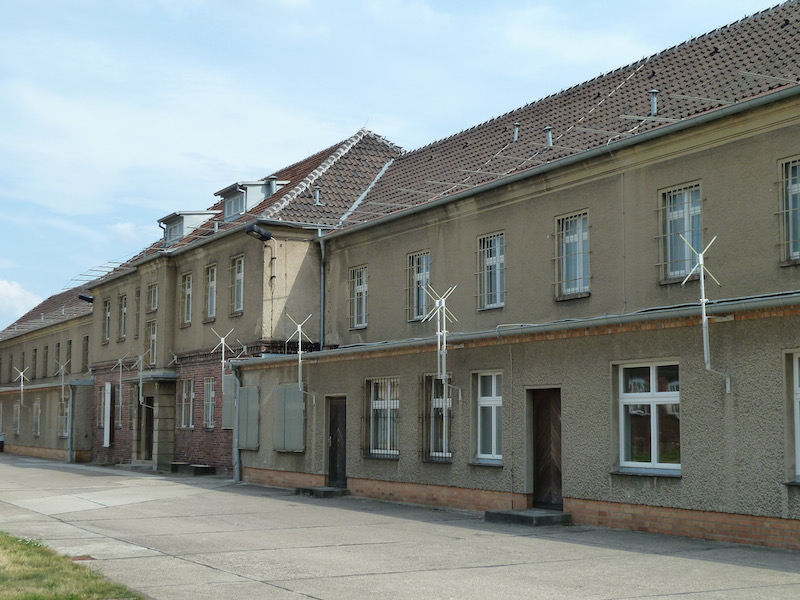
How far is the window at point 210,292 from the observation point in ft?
98.6

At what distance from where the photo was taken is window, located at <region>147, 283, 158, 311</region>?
33531 mm

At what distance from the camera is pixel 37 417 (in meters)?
47.4

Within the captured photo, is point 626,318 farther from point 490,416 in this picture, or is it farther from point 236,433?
point 236,433

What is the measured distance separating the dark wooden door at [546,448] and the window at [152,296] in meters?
19.1

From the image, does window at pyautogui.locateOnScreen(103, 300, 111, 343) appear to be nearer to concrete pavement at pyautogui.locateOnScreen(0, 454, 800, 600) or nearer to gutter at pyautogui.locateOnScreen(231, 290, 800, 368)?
gutter at pyautogui.locateOnScreen(231, 290, 800, 368)

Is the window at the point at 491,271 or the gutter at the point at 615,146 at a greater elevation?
the gutter at the point at 615,146

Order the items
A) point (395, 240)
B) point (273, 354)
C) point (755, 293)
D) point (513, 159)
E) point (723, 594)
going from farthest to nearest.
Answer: point (273, 354)
point (395, 240)
point (513, 159)
point (755, 293)
point (723, 594)

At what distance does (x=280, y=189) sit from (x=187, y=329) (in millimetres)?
5331

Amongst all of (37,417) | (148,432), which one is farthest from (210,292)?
(37,417)

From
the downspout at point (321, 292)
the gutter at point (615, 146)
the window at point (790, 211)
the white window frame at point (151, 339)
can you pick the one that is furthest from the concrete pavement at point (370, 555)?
the white window frame at point (151, 339)

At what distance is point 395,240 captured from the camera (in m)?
23.5

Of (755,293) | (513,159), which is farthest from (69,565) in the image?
(513,159)

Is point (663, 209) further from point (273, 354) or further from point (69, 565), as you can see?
point (273, 354)

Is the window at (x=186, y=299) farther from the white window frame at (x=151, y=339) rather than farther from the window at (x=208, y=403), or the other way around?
the window at (x=208, y=403)
